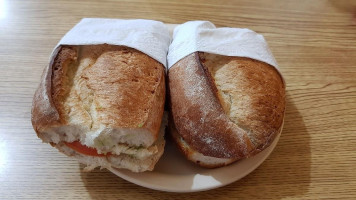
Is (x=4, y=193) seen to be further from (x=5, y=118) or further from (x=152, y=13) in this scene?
(x=152, y=13)

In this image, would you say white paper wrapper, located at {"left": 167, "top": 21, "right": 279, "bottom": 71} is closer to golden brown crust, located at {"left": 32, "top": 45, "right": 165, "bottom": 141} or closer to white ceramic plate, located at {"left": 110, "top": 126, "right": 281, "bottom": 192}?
golden brown crust, located at {"left": 32, "top": 45, "right": 165, "bottom": 141}

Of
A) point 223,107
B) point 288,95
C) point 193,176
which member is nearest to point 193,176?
point 193,176

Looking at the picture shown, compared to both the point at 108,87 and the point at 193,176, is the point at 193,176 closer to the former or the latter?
the point at 193,176

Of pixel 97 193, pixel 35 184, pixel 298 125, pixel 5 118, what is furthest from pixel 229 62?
pixel 5 118

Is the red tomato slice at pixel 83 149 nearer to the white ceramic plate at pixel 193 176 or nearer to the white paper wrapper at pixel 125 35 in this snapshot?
the white ceramic plate at pixel 193 176

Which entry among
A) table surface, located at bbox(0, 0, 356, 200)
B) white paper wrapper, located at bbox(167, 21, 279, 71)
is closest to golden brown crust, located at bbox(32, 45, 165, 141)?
white paper wrapper, located at bbox(167, 21, 279, 71)

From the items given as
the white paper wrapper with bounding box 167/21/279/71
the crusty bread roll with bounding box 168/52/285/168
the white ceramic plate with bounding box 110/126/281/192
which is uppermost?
the white paper wrapper with bounding box 167/21/279/71

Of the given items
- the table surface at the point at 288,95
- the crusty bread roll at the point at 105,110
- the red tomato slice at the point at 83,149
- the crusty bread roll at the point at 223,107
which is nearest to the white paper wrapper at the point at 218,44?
the crusty bread roll at the point at 223,107
